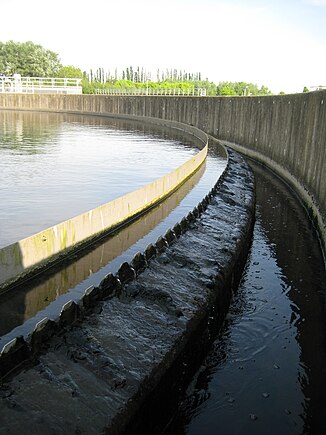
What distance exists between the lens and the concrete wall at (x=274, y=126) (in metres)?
14.4

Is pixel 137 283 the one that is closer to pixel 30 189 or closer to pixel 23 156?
pixel 30 189

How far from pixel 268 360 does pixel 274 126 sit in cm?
1749

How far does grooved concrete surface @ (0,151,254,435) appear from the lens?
4.87 metres

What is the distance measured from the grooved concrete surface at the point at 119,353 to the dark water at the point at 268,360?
0.68m

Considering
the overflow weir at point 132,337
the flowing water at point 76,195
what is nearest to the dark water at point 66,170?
the flowing water at point 76,195

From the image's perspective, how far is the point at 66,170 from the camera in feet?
62.9

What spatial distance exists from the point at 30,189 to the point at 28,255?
734cm

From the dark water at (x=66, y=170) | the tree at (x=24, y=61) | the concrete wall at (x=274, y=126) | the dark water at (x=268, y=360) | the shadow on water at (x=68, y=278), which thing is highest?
the tree at (x=24, y=61)

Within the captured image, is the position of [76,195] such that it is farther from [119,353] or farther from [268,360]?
[119,353]

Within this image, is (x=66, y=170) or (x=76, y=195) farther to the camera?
(x=66, y=170)

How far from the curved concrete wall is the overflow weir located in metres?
1.65

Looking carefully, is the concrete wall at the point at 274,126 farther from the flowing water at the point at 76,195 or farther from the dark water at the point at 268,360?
the flowing water at the point at 76,195

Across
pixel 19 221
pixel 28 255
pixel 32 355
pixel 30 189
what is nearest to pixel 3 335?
pixel 32 355

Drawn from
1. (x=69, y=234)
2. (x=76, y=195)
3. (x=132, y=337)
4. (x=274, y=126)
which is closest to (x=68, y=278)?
(x=69, y=234)
